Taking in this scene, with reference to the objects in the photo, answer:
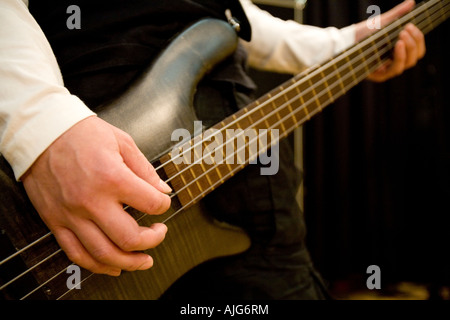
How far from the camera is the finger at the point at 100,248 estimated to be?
0.38 meters

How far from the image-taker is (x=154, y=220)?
50 cm

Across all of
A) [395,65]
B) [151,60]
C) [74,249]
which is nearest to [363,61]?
[395,65]

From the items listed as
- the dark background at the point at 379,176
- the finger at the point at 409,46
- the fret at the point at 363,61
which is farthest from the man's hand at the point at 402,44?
the dark background at the point at 379,176

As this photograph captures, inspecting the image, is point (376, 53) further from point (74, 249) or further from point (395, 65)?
point (74, 249)

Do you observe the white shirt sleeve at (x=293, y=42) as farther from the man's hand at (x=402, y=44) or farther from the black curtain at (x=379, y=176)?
the black curtain at (x=379, y=176)

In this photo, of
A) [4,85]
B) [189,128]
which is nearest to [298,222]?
[189,128]

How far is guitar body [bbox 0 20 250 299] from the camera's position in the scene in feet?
1.33

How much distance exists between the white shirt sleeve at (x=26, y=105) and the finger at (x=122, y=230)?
0.12 metres

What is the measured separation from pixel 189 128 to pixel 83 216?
0.26m

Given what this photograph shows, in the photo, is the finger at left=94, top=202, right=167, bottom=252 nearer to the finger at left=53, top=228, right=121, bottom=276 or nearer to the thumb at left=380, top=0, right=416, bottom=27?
the finger at left=53, top=228, right=121, bottom=276

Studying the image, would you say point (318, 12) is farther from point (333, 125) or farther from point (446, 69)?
→ point (446, 69)

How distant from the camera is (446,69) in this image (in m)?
2.00

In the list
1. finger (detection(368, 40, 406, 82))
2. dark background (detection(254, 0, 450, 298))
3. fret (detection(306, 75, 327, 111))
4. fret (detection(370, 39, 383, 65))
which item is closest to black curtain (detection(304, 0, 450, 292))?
dark background (detection(254, 0, 450, 298))

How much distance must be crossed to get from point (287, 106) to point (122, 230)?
1.44 ft
